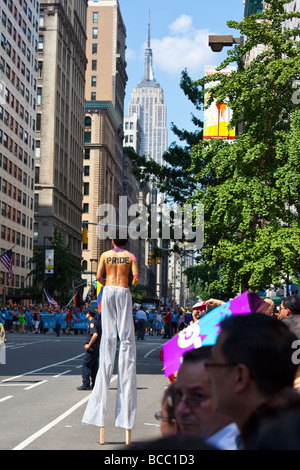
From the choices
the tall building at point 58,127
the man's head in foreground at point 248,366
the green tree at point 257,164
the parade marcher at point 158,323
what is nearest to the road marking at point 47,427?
the man's head in foreground at point 248,366

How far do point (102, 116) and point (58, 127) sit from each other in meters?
30.5

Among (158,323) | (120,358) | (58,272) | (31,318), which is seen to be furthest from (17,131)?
(120,358)

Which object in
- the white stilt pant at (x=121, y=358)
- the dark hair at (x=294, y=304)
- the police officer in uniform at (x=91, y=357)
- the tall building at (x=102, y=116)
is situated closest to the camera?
the dark hair at (x=294, y=304)

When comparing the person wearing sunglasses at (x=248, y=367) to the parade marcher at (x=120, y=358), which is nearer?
the person wearing sunglasses at (x=248, y=367)

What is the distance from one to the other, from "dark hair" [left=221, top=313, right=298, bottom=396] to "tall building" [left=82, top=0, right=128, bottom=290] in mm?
116962

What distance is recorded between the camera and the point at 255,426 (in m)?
1.79

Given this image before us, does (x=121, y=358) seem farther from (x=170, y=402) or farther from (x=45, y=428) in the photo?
(x=170, y=402)

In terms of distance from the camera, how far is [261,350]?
2061 mm

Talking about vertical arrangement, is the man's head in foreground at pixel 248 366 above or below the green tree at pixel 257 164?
below

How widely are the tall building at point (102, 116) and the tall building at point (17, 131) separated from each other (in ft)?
113

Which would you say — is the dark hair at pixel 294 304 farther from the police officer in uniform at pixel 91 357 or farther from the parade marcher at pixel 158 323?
the parade marcher at pixel 158 323

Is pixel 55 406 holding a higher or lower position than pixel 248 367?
lower

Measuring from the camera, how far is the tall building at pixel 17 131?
246 ft

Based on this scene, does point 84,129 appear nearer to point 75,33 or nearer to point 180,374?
point 75,33
